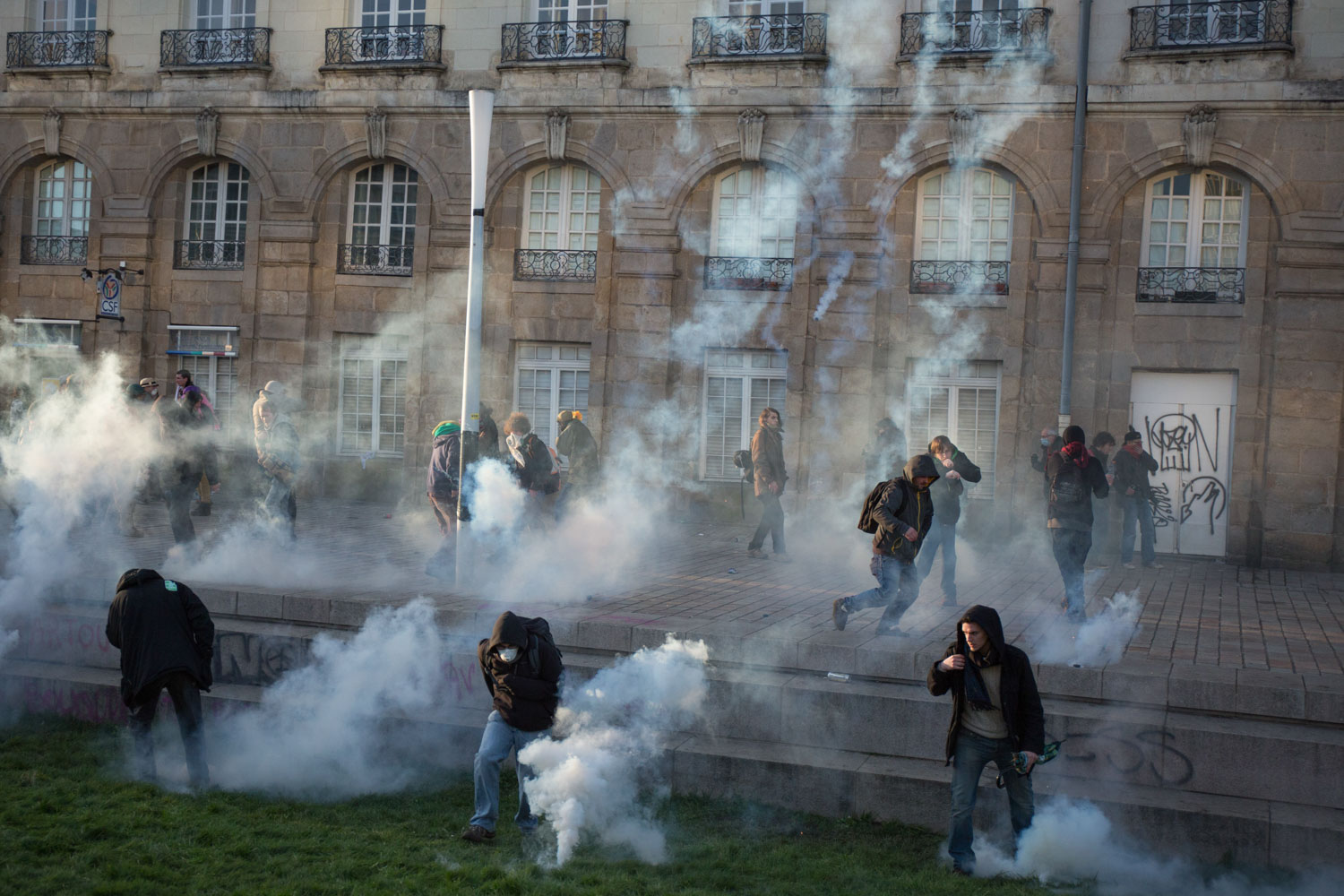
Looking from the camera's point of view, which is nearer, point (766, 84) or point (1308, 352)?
point (1308, 352)

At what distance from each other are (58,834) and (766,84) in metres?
12.5

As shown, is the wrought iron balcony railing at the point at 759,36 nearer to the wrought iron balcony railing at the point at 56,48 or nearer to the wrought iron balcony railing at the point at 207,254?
the wrought iron balcony railing at the point at 207,254

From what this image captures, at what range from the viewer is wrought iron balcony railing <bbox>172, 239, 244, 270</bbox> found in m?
18.7

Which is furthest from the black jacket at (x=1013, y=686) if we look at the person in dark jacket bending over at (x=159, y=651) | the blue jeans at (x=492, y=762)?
the person in dark jacket bending over at (x=159, y=651)

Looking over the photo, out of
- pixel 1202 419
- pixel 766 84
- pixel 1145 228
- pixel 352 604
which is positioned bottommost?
pixel 352 604

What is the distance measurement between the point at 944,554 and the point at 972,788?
4656 millimetres

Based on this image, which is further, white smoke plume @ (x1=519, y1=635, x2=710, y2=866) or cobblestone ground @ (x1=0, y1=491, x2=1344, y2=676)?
cobblestone ground @ (x1=0, y1=491, x2=1344, y2=676)

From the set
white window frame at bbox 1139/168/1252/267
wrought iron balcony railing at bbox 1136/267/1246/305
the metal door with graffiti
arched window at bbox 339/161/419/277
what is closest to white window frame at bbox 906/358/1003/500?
the metal door with graffiti

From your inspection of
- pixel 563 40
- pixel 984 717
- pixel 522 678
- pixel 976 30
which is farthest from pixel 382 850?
pixel 563 40

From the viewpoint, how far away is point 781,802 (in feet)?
23.5

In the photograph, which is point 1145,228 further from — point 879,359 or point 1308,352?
point 879,359

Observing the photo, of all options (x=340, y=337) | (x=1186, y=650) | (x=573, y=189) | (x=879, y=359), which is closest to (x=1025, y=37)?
(x=879, y=359)

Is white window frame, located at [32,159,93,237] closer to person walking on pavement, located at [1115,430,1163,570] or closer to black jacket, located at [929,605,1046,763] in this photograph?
person walking on pavement, located at [1115,430,1163,570]

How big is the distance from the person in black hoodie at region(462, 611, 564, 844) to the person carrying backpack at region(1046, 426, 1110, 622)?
4.70 meters
